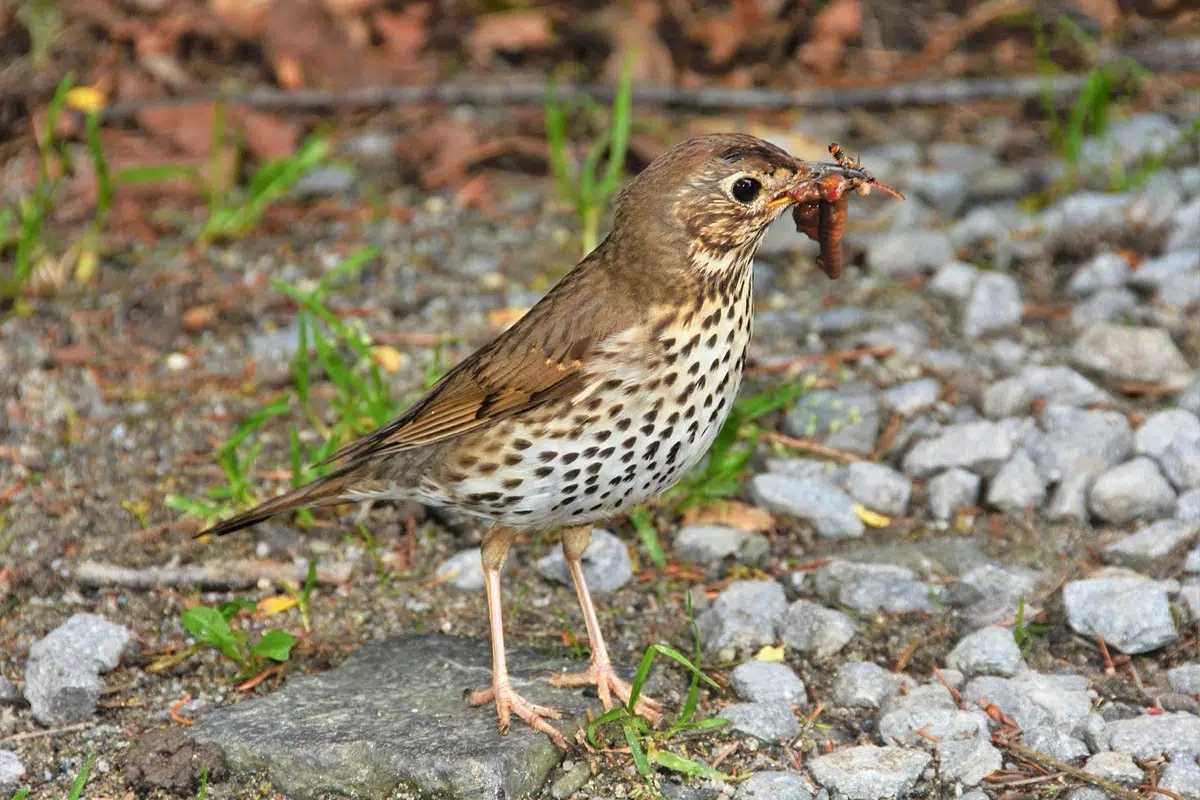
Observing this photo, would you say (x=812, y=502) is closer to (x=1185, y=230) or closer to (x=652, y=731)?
(x=652, y=731)

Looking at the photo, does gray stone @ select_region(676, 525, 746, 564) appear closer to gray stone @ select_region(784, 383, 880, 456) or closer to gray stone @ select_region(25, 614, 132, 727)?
gray stone @ select_region(784, 383, 880, 456)

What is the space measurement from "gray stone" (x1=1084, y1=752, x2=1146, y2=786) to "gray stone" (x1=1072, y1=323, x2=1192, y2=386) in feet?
7.57

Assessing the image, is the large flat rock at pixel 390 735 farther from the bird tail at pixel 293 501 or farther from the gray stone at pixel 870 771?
the gray stone at pixel 870 771

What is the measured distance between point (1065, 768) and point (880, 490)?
1.57 meters

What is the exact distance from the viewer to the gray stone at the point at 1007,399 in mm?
5812

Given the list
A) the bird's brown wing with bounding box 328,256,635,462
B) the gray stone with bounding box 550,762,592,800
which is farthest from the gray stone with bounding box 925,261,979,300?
the gray stone with bounding box 550,762,592,800

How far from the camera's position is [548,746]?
4133 mm

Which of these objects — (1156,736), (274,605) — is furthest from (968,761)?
(274,605)

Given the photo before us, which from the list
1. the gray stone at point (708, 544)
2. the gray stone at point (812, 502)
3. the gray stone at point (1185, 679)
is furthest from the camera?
the gray stone at point (812, 502)

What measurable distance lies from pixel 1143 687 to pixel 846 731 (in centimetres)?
87

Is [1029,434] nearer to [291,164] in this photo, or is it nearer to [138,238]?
[291,164]

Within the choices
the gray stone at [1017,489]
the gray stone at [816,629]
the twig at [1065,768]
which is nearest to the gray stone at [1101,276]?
the gray stone at [1017,489]

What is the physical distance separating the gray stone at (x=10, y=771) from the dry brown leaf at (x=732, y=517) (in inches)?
90.8

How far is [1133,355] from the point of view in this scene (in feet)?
19.9
